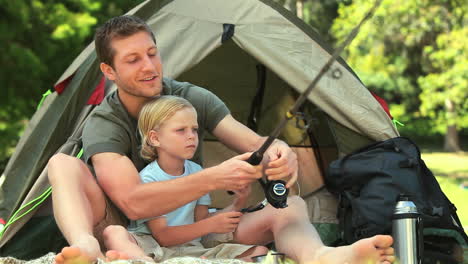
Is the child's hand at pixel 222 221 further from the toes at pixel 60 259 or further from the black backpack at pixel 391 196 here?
the toes at pixel 60 259

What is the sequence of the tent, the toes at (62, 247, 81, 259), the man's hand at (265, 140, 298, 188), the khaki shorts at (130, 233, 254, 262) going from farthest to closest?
the tent, the khaki shorts at (130, 233, 254, 262), the man's hand at (265, 140, 298, 188), the toes at (62, 247, 81, 259)

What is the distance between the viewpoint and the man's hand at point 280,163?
248 cm

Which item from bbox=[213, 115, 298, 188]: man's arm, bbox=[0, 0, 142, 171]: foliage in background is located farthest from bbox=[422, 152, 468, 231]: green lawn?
bbox=[0, 0, 142, 171]: foliage in background

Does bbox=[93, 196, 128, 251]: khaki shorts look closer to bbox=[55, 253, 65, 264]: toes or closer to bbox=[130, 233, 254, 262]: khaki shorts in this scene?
bbox=[130, 233, 254, 262]: khaki shorts

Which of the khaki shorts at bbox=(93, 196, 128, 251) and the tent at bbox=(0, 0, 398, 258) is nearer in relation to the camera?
the khaki shorts at bbox=(93, 196, 128, 251)

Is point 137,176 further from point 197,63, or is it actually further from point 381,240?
point 197,63

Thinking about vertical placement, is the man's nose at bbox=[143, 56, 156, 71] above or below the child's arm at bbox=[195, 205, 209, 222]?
above

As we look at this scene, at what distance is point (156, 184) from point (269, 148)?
42 centimetres

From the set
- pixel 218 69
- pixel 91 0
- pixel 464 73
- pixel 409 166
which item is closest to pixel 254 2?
pixel 218 69

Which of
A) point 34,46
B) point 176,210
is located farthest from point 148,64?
point 34,46

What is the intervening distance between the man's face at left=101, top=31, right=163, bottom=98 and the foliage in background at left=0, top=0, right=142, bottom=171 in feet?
21.9

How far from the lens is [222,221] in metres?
2.66

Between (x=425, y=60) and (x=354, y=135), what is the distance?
1578 cm

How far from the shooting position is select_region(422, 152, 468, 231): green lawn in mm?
7590
